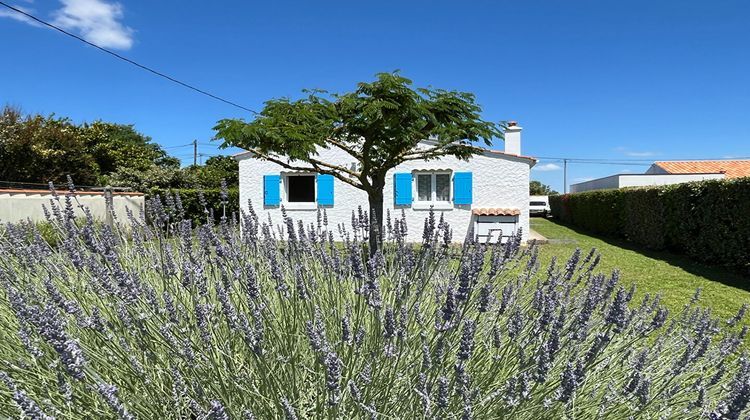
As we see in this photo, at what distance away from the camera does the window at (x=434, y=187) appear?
1387 cm

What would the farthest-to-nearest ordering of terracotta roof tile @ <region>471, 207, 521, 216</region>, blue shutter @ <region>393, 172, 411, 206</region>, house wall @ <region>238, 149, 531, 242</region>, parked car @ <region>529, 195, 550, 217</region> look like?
parked car @ <region>529, 195, 550, 217</region>, house wall @ <region>238, 149, 531, 242</region>, blue shutter @ <region>393, 172, 411, 206</region>, terracotta roof tile @ <region>471, 207, 521, 216</region>

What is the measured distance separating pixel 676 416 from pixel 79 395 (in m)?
2.46

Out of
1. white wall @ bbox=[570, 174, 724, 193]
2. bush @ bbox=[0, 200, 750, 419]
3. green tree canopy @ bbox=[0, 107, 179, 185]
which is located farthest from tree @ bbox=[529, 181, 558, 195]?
bush @ bbox=[0, 200, 750, 419]

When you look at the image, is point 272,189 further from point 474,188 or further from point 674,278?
point 674,278

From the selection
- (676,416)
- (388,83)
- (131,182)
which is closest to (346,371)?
(676,416)

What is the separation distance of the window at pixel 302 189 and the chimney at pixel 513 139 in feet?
23.4

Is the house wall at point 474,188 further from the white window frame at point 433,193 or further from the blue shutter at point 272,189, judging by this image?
the blue shutter at point 272,189

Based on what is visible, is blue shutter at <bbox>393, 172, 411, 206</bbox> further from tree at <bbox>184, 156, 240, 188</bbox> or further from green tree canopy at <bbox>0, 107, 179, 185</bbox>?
green tree canopy at <bbox>0, 107, 179, 185</bbox>

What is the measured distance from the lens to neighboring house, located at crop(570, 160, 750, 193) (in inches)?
906

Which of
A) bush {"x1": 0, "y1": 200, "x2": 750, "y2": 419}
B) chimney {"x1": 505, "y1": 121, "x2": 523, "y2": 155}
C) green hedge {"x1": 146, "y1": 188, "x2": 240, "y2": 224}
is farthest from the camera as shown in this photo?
green hedge {"x1": 146, "y1": 188, "x2": 240, "y2": 224}

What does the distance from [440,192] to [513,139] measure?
3577mm

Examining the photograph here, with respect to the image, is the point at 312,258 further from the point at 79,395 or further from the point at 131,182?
the point at 131,182

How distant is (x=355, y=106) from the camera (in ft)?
22.3

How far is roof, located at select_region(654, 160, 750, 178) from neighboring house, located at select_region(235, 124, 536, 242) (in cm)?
1980
